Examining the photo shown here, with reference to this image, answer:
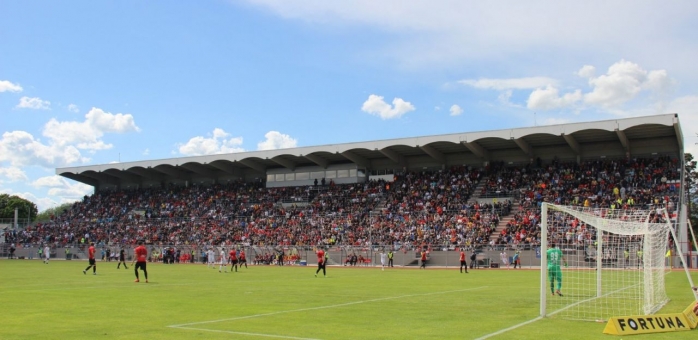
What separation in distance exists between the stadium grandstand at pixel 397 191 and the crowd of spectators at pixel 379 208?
14cm

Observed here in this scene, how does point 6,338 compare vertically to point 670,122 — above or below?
below

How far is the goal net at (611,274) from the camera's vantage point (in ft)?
48.0

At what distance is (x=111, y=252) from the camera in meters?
63.2

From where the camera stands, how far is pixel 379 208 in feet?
192

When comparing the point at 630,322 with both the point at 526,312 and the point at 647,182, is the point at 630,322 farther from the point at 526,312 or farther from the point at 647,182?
→ the point at 647,182

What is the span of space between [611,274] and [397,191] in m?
32.9

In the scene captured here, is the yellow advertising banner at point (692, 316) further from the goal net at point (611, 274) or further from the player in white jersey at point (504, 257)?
the player in white jersey at point (504, 257)

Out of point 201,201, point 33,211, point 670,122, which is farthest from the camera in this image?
point 33,211

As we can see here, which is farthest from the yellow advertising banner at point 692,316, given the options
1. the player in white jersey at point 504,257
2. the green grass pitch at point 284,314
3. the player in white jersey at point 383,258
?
the player in white jersey at point 383,258

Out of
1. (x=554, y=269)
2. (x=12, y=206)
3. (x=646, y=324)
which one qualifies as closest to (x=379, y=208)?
(x=554, y=269)

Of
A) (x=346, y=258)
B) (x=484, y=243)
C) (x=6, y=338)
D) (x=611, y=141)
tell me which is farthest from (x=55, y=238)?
(x=6, y=338)

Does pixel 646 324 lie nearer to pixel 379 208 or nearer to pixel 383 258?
pixel 383 258

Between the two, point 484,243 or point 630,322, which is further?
point 484,243

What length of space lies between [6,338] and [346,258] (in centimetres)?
4114
